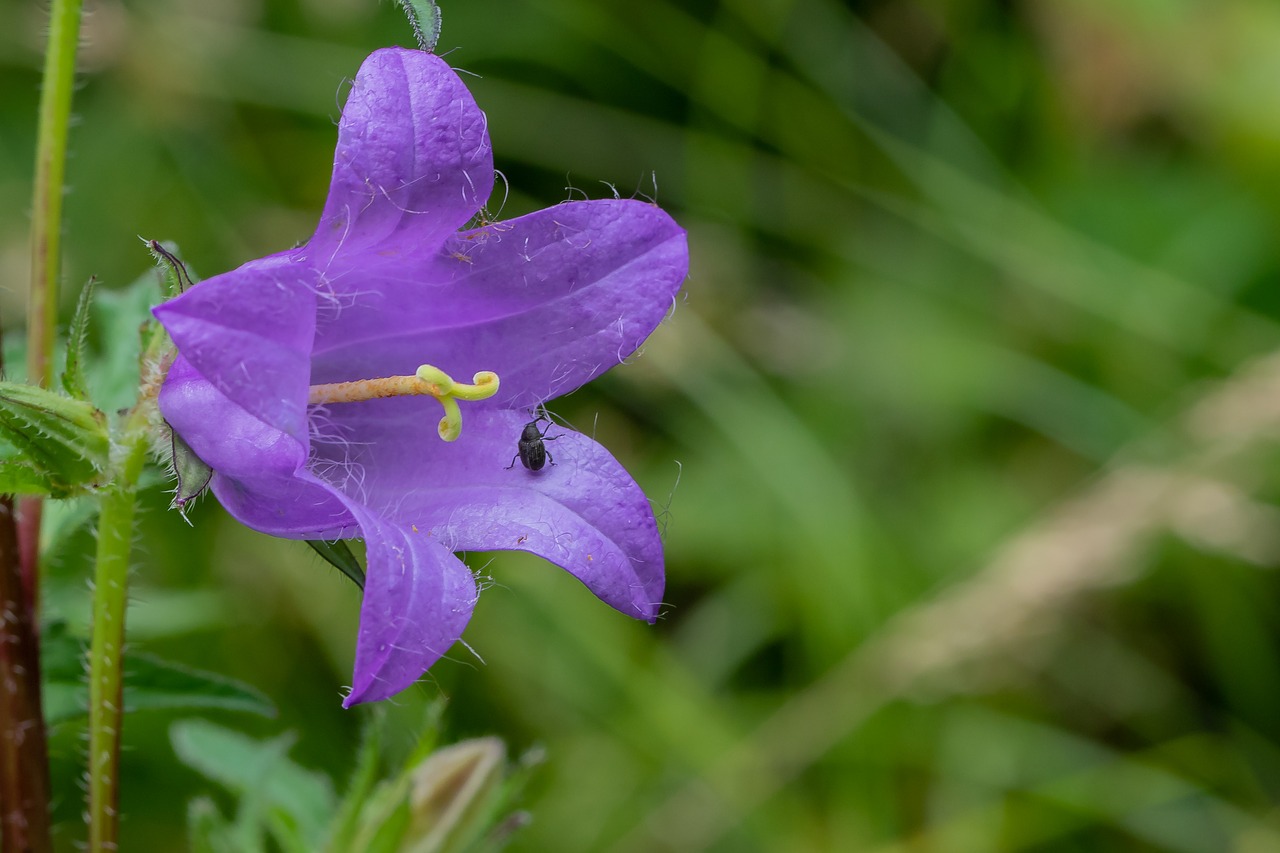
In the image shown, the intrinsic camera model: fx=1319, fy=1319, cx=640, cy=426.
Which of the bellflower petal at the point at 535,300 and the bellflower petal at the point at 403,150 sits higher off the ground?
the bellflower petal at the point at 403,150

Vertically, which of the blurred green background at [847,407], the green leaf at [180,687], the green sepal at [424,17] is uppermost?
the green sepal at [424,17]

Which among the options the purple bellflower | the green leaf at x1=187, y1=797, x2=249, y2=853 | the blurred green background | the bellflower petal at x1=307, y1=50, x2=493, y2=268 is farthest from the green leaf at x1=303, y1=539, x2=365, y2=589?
the blurred green background

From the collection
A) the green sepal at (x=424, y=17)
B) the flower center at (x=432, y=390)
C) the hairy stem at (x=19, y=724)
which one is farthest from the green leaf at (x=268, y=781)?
the green sepal at (x=424, y=17)

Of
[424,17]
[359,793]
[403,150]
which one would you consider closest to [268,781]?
[359,793]

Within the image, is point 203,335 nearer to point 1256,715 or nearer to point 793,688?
point 793,688

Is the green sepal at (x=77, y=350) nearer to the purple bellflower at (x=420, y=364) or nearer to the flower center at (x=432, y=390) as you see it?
the purple bellflower at (x=420, y=364)

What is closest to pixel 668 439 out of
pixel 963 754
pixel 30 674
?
pixel 963 754

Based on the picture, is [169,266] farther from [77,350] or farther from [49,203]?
[49,203]
